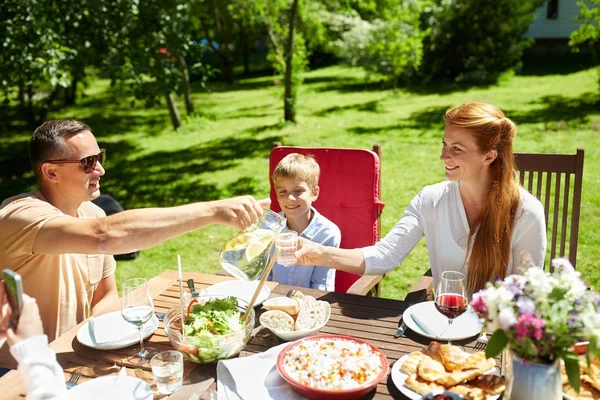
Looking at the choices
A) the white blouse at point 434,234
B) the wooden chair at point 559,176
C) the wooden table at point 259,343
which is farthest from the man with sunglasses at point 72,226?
the wooden chair at point 559,176

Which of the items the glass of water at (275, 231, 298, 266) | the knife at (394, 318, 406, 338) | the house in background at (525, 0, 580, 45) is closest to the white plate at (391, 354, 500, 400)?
the knife at (394, 318, 406, 338)

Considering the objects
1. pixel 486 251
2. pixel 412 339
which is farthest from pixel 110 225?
pixel 486 251

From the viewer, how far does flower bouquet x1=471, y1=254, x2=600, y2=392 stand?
4.64 ft

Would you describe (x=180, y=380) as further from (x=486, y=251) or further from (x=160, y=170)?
(x=160, y=170)

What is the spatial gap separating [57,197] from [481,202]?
2282 millimetres

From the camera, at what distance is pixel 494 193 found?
2.88 meters

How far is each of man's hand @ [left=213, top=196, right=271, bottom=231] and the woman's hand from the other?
2.04 feet

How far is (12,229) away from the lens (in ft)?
7.85

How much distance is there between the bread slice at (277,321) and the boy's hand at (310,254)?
53 cm

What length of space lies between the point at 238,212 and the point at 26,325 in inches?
38.7

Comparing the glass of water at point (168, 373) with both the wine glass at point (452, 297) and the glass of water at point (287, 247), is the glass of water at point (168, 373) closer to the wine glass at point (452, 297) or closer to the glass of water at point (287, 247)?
the glass of water at point (287, 247)

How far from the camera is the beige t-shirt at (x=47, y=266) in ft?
7.80

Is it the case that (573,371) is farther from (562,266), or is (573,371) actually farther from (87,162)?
(87,162)

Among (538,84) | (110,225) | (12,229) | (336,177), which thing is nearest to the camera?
(110,225)
